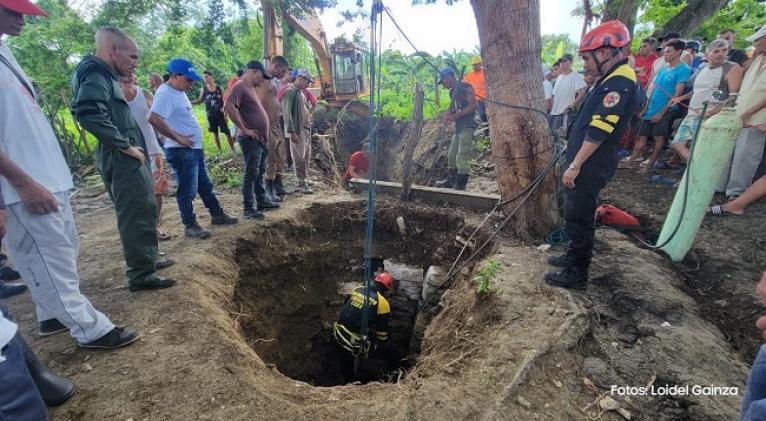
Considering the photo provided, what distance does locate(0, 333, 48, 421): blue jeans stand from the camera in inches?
48.7

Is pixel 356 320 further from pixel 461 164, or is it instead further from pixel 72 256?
pixel 461 164

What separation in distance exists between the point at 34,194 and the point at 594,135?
3.44 meters

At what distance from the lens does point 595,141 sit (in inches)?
102

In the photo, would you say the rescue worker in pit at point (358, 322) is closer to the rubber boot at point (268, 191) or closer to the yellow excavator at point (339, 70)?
the rubber boot at point (268, 191)

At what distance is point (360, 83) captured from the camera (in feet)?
40.2

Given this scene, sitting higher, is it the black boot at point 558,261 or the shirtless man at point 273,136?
the shirtless man at point 273,136

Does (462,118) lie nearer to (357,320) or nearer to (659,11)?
(357,320)

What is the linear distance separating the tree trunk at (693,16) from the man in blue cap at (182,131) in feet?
31.1

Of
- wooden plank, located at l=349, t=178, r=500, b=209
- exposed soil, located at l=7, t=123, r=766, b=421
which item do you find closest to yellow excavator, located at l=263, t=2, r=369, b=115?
wooden plank, located at l=349, t=178, r=500, b=209

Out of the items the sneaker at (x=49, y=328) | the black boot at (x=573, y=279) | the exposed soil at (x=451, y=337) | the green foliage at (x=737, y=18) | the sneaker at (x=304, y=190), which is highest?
the green foliage at (x=737, y=18)

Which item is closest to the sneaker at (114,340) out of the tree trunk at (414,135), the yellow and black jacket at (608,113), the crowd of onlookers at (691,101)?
the yellow and black jacket at (608,113)

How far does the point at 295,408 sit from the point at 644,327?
234 cm

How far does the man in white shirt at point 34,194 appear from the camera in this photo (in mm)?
1824

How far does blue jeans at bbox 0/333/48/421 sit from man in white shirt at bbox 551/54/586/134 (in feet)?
22.9
